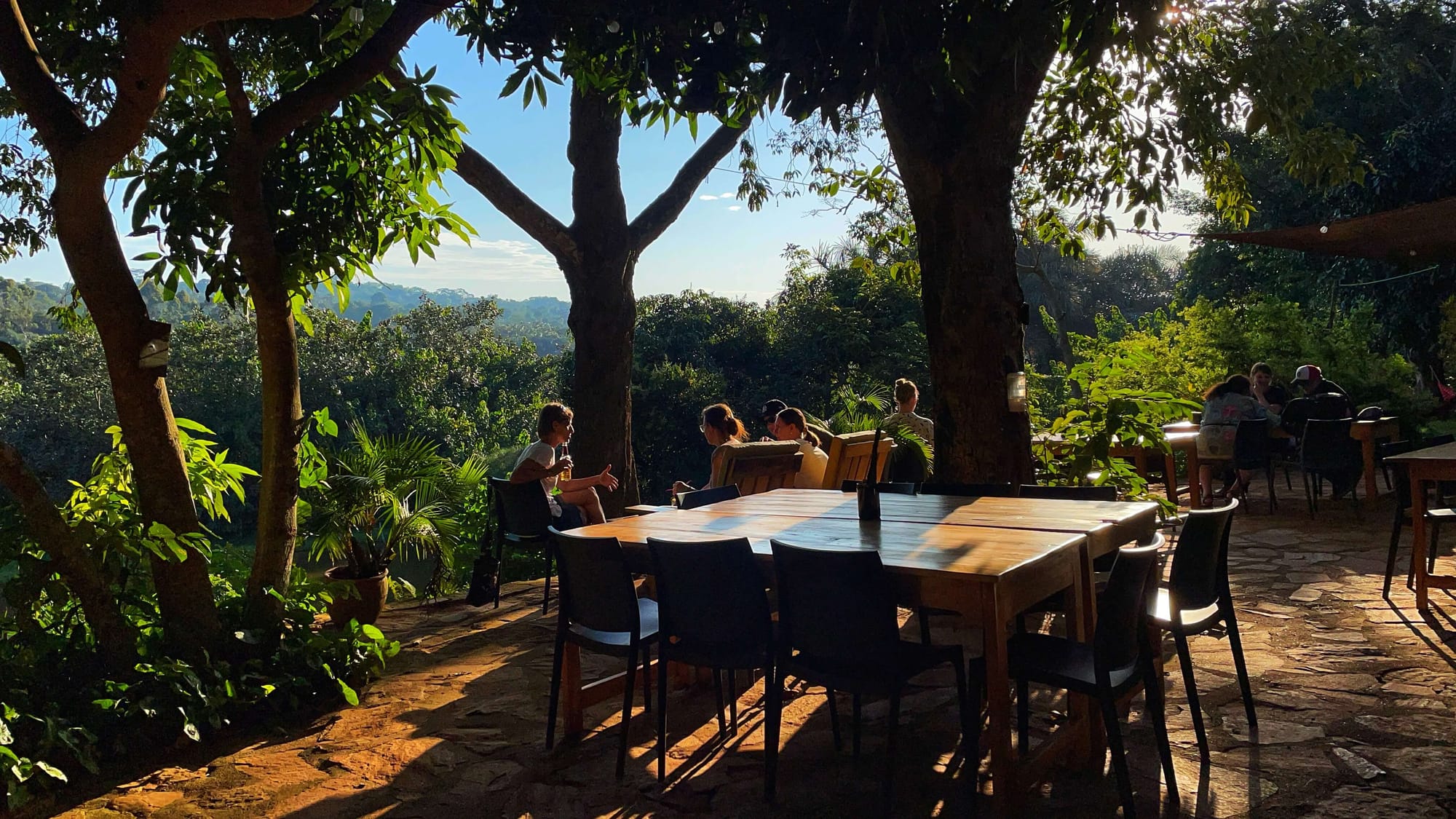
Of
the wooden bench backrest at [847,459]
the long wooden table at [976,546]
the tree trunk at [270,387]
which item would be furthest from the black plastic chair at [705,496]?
the tree trunk at [270,387]

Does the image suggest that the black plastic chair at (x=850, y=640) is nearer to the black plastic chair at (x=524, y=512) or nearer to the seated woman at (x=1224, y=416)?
the black plastic chair at (x=524, y=512)

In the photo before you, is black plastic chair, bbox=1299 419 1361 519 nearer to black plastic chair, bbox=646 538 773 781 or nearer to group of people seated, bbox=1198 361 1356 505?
group of people seated, bbox=1198 361 1356 505

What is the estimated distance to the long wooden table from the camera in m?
2.59

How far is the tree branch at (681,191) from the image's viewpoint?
7.82m

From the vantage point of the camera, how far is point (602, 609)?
130 inches

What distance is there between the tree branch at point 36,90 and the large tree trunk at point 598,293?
406 centimetres

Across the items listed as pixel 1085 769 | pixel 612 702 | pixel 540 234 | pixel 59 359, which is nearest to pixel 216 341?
pixel 59 359

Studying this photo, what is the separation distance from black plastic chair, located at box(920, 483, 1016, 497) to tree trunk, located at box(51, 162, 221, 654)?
3.16 m

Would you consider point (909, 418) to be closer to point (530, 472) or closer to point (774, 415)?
point (774, 415)

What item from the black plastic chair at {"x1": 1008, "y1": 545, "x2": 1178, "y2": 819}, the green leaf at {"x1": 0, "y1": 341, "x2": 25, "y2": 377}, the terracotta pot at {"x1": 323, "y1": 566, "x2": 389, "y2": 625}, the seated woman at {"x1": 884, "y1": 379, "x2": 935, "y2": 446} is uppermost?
the green leaf at {"x1": 0, "y1": 341, "x2": 25, "y2": 377}

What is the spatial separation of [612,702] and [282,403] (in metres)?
2.02

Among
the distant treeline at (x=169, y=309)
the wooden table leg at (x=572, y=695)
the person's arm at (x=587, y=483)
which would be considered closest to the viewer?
the wooden table leg at (x=572, y=695)

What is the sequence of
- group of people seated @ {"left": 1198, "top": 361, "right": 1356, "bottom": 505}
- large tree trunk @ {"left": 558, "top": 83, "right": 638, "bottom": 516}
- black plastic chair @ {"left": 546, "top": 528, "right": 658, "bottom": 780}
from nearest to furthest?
black plastic chair @ {"left": 546, "top": 528, "right": 658, "bottom": 780}
large tree trunk @ {"left": 558, "top": 83, "right": 638, "bottom": 516}
group of people seated @ {"left": 1198, "top": 361, "right": 1356, "bottom": 505}

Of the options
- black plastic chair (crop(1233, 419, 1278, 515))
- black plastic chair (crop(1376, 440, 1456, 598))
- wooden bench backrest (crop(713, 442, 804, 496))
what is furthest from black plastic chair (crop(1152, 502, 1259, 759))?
black plastic chair (crop(1233, 419, 1278, 515))
